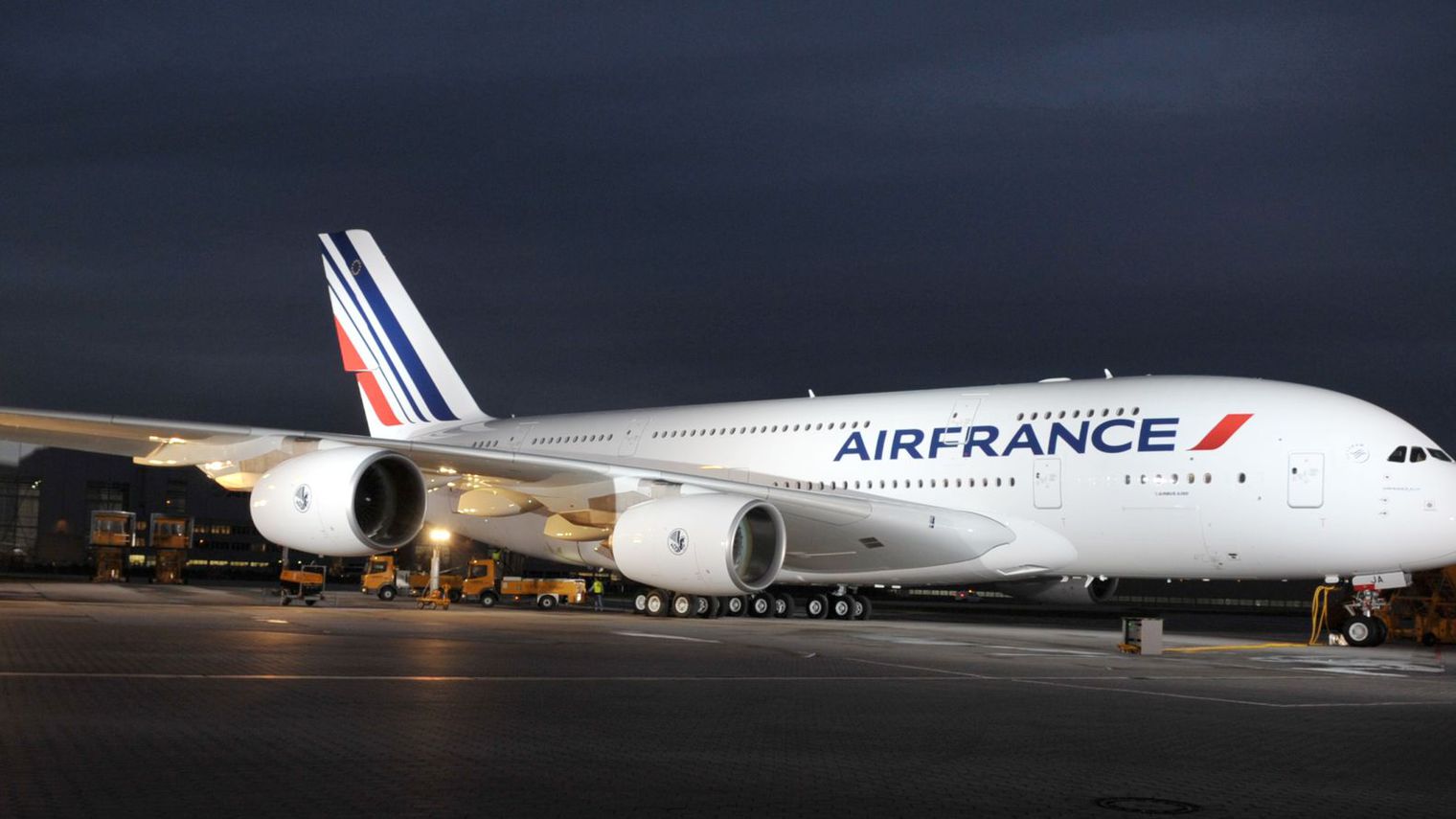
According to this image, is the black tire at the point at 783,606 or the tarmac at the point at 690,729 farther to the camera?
the black tire at the point at 783,606

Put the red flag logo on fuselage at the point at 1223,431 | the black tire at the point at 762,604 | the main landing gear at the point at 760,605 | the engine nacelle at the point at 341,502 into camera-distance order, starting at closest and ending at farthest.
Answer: the red flag logo on fuselage at the point at 1223,431 → the engine nacelle at the point at 341,502 → the main landing gear at the point at 760,605 → the black tire at the point at 762,604

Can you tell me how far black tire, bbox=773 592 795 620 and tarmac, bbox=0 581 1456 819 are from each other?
10.5 meters

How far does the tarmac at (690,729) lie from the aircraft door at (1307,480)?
126 inches

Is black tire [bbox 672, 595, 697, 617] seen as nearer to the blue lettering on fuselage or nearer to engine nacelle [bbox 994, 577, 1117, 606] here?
the blue lettering on fuselage

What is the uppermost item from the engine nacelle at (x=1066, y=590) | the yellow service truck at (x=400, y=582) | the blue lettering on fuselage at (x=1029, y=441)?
the blue lettering on fuselage at (x=1029, y=441)

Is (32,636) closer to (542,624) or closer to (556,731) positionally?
(542,624)

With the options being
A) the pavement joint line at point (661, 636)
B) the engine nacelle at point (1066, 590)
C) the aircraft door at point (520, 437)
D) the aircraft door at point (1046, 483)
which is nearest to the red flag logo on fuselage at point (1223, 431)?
the aircraft door at point (1046, 483)

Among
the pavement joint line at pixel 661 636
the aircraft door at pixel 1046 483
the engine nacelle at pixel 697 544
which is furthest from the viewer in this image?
the aircraft door at pixel 1046 483

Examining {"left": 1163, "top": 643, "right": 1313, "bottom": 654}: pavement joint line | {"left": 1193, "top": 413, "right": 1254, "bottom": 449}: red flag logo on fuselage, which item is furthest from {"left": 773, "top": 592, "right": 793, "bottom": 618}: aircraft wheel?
{"left": 1193, "top": 413, "right": 1254, "bottom": 449}: red flag logo on fuselage

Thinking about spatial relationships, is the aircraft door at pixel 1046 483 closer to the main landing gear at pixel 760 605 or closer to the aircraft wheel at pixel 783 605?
the main landing gear at pixel 760 605

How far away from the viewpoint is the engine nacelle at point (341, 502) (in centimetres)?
2000

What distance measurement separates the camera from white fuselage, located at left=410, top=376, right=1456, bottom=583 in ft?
61.5

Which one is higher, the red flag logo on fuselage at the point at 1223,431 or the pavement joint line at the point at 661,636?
the red flag logo on fuselage at the point at 1223,431

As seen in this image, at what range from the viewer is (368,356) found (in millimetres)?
31375
